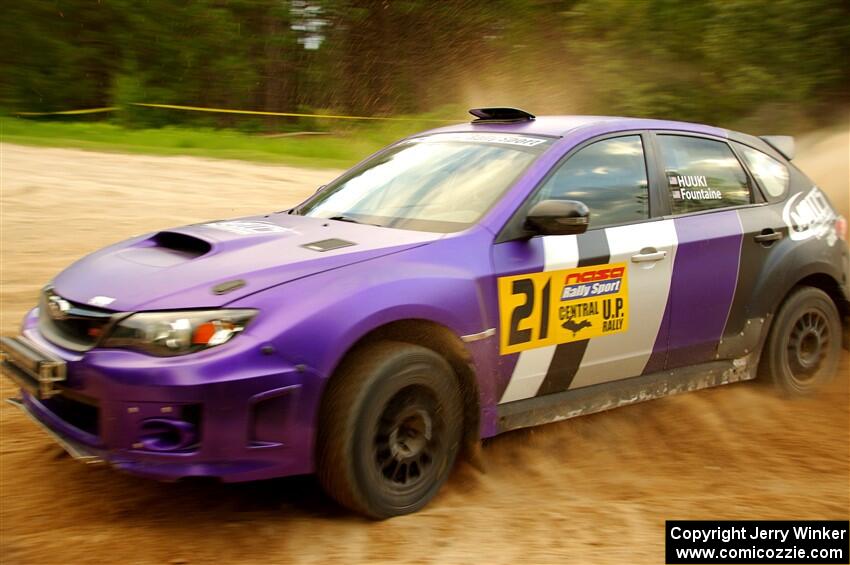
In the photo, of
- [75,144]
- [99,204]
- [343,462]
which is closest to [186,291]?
[343,462]

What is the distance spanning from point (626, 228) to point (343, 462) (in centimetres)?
212

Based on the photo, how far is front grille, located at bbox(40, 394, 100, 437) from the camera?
13.2ft

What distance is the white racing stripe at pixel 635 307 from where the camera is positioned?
17.0 ft

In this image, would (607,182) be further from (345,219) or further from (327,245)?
(327,245)

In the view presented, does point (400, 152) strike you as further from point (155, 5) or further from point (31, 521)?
point (155, 5)

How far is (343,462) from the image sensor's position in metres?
4.13

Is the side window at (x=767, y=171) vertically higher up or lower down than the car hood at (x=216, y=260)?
higher up

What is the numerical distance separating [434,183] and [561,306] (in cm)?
97

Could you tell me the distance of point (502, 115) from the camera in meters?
5.87

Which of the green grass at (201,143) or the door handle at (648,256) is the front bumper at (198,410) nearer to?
the door handle at (648,256)

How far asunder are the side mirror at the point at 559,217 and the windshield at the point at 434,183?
271 mm

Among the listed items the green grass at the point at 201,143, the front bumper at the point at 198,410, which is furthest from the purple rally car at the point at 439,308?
the green grass at the point at 201,143

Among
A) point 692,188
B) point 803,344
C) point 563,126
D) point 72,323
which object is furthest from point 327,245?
point 803,344

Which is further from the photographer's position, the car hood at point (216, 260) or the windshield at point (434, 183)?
the windshield at point (434, 183)
